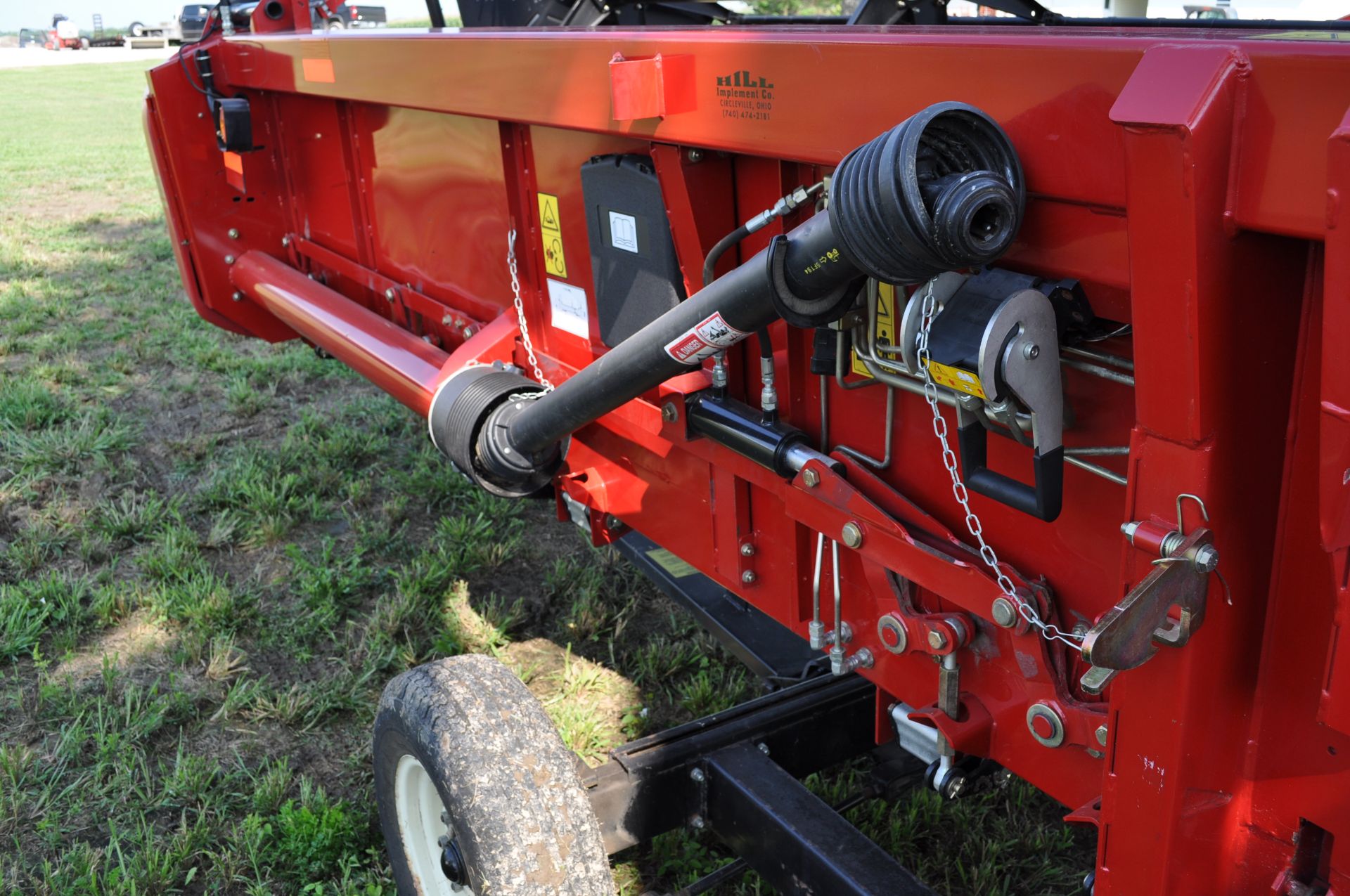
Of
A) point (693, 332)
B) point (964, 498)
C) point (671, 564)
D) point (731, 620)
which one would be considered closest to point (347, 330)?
point (671, 564)

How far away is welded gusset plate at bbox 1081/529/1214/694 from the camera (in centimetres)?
107

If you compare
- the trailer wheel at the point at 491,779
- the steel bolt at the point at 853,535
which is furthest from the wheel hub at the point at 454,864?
the steel bolt at the point at 853,535

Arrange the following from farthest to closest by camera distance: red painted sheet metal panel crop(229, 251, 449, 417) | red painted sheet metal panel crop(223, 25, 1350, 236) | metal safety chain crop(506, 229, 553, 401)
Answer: red painted sheet metal panel crop(229, 251, 449, 417), metal safety chain crop(506, 229, 553, 401), red painted sheet metal panel crop(223, 25, 1350, 236)

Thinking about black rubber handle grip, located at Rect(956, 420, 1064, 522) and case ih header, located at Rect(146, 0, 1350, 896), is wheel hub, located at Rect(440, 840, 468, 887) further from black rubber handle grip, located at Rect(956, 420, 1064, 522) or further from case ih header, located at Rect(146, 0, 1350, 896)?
black rubber handle grip, located at Rect(956, 420, 1064, 522)

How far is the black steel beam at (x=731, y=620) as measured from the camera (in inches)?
Answer: 100

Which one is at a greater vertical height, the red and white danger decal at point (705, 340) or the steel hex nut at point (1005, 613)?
the red and white danger decal at point (705, 340)

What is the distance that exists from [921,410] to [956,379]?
31 cm

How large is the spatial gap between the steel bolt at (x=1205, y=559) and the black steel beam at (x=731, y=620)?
4.76ft

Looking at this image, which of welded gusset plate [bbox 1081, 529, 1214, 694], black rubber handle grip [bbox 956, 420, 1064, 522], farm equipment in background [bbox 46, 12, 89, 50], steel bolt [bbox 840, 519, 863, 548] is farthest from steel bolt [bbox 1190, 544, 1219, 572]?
farm equipment in background [bbox 46, 12, 89, 50]

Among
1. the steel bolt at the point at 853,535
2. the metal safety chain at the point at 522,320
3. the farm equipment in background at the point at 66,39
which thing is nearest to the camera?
the steel bolt at the point at 853,535

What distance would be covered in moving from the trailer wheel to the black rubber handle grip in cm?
82

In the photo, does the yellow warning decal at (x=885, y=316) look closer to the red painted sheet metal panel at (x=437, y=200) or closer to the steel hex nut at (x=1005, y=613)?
the steel hex nut at (x=1005, y=613)

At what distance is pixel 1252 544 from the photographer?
1149 mm

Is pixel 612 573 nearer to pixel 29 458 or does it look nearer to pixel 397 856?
pixel 397 856
